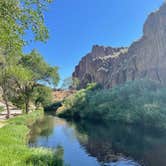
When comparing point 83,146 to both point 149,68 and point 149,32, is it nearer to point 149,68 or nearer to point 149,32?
point 149,68

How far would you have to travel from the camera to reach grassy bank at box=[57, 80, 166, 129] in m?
42.3

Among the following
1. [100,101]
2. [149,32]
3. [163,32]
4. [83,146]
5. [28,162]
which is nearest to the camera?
[28,162]

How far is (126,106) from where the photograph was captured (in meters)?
51.9

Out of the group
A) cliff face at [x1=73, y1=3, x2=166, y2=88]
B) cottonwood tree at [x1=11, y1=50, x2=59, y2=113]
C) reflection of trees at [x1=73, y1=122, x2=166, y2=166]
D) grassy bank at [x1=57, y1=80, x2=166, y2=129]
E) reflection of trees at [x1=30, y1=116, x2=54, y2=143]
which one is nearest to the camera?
reflection of trees at [x1=73, y1=122, x2=166, y2=166]

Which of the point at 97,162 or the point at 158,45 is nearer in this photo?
the point at 97,162

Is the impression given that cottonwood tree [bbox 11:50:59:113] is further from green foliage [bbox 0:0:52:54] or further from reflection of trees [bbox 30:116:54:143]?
green foliage [bbox 0:0:52:54]

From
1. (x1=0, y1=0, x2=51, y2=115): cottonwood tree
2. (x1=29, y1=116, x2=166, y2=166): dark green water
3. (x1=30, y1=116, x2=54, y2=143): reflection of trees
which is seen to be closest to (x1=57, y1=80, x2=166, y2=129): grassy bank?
(x1=29, y1=116, x2=166, y2=166): dark green water

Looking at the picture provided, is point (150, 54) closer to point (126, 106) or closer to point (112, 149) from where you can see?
point (126, 106)

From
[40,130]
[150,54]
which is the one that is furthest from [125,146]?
[150,54]

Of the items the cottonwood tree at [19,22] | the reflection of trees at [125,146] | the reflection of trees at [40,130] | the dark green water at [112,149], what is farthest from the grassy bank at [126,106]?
the cottonwood tree at [19,22]

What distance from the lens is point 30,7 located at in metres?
12.2

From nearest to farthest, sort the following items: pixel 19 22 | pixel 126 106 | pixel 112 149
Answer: pixel 19 22 → pixel 112 149 → pixel 126 106

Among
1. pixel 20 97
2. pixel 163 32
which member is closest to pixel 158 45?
pixel 163 32

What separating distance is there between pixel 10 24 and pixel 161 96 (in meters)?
40.7
